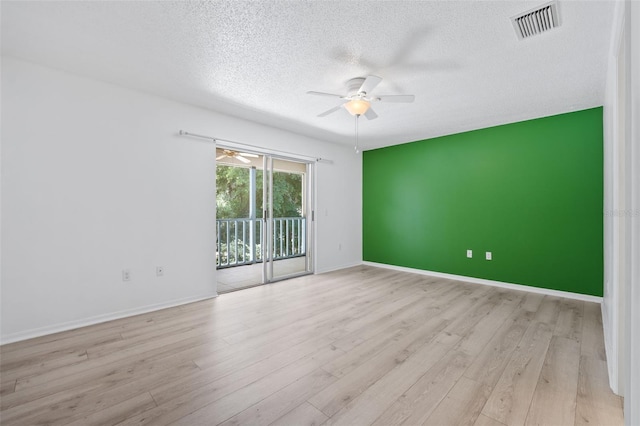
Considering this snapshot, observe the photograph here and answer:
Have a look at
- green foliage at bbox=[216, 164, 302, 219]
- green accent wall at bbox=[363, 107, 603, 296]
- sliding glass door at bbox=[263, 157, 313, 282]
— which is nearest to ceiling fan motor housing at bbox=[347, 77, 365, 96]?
sliding glass door at bbox=[263, 157, 313, 282]

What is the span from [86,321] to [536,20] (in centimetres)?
463

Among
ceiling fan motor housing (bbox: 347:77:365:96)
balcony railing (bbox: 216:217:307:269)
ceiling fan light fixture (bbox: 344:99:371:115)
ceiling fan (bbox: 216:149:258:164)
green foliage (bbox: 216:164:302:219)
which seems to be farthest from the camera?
balcony railing (bbox: 216:217:307:269)

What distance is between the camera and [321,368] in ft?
6.60

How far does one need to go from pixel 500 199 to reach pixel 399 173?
1.78 metres

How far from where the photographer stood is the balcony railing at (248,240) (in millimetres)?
5645

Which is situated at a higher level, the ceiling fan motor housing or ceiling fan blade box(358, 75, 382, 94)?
the ceiling fan motor housing

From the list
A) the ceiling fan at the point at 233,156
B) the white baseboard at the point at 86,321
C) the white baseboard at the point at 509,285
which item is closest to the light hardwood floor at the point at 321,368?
the white baseboard at the point at 86,321

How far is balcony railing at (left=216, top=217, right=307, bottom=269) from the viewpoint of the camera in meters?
5.64

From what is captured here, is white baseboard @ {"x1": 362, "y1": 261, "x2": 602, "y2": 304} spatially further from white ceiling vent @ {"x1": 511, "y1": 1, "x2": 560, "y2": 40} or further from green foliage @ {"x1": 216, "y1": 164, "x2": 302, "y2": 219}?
white ceiling vent @ {"x1": 511, "y1": 1, "x2": 560, "y2": 40}

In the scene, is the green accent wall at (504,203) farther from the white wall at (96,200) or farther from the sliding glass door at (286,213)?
the white wall at (96,200)

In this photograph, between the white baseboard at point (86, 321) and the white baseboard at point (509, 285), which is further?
the white baseboard at point (509, 285)

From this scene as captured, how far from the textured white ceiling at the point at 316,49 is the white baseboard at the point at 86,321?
8.00 feet

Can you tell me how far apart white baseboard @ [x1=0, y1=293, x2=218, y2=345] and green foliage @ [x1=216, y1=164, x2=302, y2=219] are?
2.02m

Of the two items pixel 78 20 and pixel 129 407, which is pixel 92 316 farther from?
pixel 78 20
